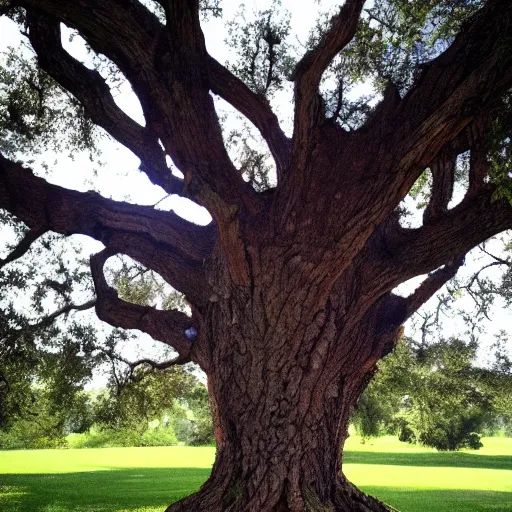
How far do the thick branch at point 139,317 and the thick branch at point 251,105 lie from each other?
8.00ft

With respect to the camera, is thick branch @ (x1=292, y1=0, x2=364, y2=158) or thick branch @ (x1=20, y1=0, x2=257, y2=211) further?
thick branch @ (x1=20, y1=0, x2=257, y2=211)

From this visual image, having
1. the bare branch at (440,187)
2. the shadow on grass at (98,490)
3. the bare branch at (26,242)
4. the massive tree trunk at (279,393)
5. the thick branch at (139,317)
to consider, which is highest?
the bare branch at (440,187)

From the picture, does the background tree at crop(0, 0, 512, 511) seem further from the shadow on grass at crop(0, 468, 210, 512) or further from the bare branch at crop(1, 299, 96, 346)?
the shadow on grass at crop(0, 468, 210, 512)

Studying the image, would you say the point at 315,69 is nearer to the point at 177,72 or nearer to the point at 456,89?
the point at 456,89

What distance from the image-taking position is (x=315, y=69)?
5559 millimetres

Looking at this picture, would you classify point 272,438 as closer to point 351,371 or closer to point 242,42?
point 351,371

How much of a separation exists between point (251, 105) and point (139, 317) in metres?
3.16

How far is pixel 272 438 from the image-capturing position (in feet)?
19.1

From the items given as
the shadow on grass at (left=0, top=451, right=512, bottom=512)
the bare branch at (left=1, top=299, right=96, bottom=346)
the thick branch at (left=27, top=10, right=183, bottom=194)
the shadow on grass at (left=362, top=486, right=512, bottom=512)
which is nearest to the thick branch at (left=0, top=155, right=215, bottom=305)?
the thick branch at (left=27, top=10, right=183, bottom=194)

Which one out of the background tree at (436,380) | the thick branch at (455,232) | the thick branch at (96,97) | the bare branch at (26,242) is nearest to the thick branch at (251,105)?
the thick branch at (96,97)

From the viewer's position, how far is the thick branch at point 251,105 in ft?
22.3

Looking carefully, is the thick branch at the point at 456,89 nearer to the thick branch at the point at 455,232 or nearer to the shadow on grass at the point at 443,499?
the thick branch at the point at 455,232

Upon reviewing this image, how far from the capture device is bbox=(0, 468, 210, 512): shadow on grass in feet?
40.5

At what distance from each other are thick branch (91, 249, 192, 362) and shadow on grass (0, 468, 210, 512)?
6.56 m
